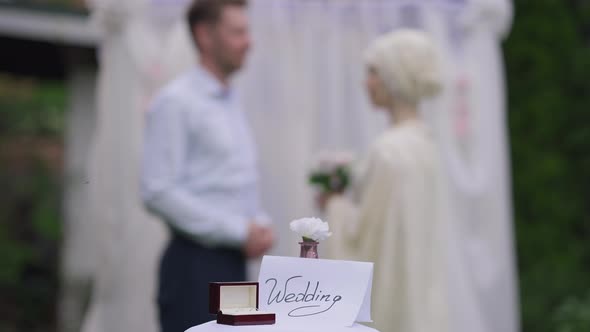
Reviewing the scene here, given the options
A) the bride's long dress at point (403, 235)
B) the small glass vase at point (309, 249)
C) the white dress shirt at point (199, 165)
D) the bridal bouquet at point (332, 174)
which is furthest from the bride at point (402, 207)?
the small glass vase at point (309, 249)

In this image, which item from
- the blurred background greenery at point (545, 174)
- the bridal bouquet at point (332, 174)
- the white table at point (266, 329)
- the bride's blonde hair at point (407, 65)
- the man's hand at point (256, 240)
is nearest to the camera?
the white table at point (266, 329)

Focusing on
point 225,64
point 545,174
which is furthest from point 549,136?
point 225,64

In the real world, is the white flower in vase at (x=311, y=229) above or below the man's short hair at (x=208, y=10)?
below

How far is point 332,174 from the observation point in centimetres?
443

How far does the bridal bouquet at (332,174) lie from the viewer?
14.5 ft

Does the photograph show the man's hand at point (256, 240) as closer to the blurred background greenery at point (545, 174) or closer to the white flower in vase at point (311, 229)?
the white flower in vase at point (311, 229)

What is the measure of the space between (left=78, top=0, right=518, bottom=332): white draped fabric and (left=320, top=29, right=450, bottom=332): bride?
0.65 metres

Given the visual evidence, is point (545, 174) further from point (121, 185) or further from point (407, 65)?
point (121, 185)

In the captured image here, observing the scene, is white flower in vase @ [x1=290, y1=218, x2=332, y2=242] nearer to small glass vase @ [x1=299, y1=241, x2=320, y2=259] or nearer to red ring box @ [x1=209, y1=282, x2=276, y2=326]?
small glass vase @ [x1=299, y1=241, x2=320, y2=259]

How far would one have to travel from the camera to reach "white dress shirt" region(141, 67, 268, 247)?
11.5 ft

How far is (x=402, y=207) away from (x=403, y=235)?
0.36 ft

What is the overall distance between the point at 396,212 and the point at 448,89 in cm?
129

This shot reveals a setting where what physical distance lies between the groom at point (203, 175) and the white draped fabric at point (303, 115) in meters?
0.87

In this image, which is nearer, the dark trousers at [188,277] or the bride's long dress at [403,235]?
the dark trousers at [188,277]
